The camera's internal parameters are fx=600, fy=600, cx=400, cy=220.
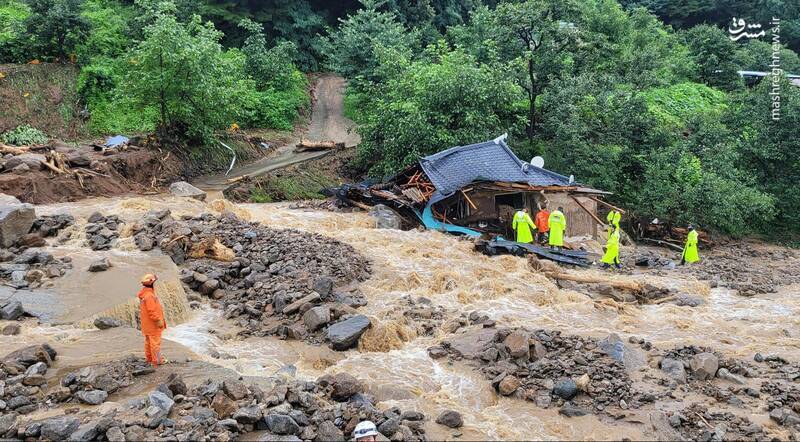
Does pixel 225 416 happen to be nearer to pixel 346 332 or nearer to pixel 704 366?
pixel 346 332

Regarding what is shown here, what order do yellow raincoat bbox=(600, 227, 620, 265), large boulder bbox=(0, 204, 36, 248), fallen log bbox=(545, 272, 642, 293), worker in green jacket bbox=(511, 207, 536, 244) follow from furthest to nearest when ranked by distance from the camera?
worker in green jacket bbox=(511, 207, 536, 244) < yellow raincoat bbox=(600, 227, 620, 265) < fallen log bbox=(545, 272, 642, 293) < large boulder bbox=(0, 204, 36, 248)

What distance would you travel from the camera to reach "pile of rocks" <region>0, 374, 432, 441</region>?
691 cm

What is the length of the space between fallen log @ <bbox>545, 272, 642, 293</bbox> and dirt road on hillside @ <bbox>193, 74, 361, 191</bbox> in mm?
12792

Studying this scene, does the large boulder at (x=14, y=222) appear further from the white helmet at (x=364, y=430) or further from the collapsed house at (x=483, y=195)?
the white helmet at (x=364, y=430)

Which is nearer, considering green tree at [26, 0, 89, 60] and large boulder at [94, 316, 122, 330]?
large boulder at [94, 316, 122, 330]

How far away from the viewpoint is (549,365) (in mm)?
9391

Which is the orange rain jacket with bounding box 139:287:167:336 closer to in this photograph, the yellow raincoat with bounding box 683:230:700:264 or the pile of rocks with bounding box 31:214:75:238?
the pile of rocks with bounding box 31:214:75:238

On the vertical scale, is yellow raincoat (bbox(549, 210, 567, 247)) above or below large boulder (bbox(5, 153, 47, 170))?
below

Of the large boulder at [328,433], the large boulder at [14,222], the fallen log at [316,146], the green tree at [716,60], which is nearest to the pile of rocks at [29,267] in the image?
the large boulder at [14,222]

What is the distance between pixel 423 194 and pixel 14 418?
14.3 metres

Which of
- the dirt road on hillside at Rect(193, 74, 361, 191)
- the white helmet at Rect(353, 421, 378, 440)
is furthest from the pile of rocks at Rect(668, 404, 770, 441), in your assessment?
the dirt road on hillside at Rect(193, 74, 361, 191)

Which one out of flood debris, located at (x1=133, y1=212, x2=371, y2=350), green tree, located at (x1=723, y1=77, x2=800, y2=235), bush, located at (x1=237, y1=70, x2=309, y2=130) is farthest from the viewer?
bush, located at (x1=237, y1=70, x2=309, y2=130)

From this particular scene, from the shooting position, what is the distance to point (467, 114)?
23219 mm

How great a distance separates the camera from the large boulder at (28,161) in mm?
17962
